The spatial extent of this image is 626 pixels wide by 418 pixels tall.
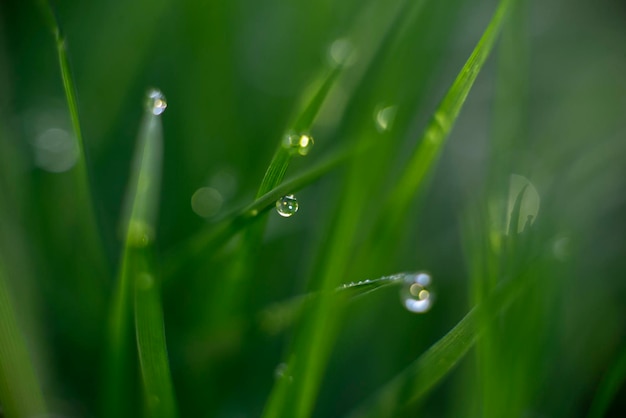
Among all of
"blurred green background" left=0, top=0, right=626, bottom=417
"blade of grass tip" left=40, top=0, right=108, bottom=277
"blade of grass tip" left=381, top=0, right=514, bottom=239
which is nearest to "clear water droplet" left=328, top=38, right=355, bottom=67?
"blurred green background" left=0, top=0, right=626, bottom=417

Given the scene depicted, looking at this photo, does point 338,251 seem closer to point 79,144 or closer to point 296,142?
point 296,142

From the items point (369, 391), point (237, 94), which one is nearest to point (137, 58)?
point (237, 94)

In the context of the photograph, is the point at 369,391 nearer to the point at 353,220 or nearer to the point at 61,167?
the point at 353,220

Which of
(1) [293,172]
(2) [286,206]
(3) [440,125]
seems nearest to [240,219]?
(2) [286,206]

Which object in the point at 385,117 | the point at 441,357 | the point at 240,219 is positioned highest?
the point at 385,117

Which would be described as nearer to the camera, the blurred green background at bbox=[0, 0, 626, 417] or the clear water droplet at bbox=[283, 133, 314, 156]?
the clear water droplet at bbox=[283, 133, 314, 156]

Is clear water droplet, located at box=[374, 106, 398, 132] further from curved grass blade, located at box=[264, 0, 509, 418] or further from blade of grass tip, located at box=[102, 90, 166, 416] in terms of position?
blade of grass tip, located at box=[102, 90, 166, 416]

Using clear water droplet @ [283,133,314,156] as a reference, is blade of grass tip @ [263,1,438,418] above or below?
below
